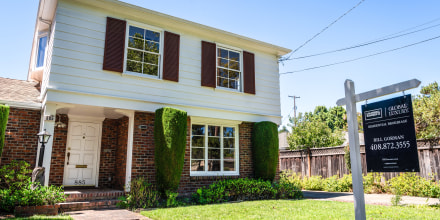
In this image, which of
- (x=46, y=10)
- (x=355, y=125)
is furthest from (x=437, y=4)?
(x=46, y=10)

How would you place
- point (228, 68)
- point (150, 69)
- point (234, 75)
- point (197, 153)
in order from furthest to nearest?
point (234, 75) < point (228, 68) < point (197, 153) < point (150, 69)

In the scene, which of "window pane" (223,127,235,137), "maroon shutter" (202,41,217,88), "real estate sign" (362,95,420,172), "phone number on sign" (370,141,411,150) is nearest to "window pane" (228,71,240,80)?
"maroon shutter" (202,41,217,88)

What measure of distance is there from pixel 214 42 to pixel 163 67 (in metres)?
2.34

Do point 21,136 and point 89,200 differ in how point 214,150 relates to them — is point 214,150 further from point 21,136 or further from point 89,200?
point 21,136

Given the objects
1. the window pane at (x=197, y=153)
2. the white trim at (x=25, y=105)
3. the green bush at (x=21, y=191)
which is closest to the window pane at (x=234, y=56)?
the window pane at (x=197, y=153)

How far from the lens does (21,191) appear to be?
21.3 ft

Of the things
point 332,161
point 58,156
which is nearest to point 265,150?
point 332,161

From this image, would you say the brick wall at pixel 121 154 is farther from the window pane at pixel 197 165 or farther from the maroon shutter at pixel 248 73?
the maroon shutter at pixel 248 73

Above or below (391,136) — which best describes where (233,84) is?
above

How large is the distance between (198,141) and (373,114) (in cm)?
687

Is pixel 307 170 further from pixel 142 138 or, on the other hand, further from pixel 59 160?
pixel 59 160

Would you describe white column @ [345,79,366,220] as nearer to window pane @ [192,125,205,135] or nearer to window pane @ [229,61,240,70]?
window pane @ [192,125,205,135]

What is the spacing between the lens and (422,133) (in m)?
A: 11.5

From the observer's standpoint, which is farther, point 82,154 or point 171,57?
point 82,154
